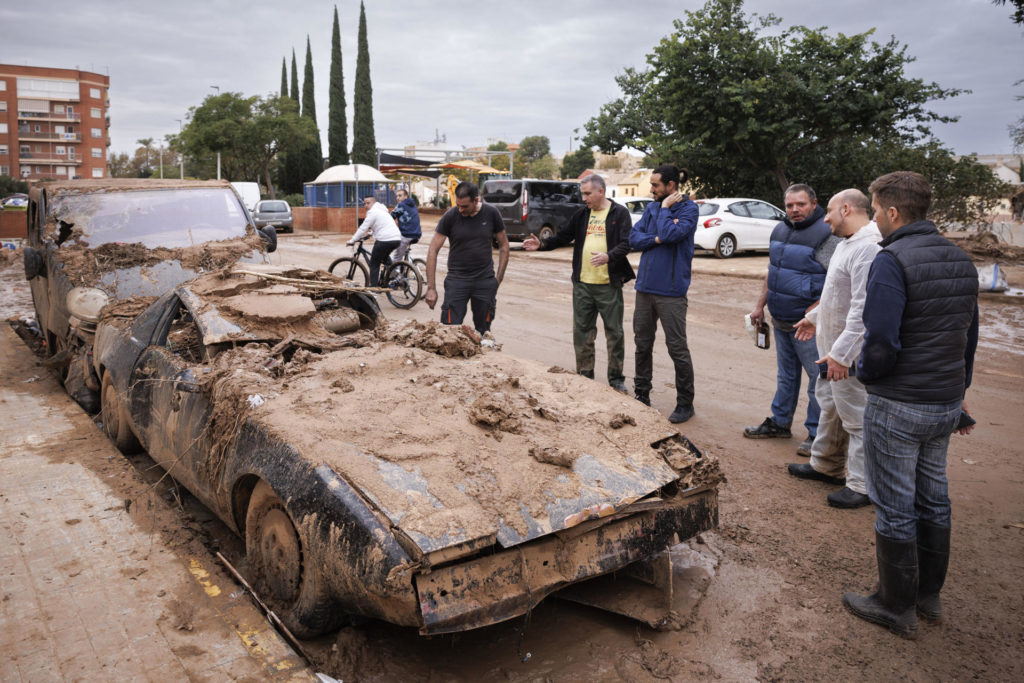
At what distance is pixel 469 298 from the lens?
728 centimetres

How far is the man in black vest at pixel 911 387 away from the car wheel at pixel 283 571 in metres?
2.42

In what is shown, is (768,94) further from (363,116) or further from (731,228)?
(363,116)

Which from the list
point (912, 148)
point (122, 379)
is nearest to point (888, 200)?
point (122, 379)

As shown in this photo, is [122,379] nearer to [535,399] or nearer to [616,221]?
[535,399]

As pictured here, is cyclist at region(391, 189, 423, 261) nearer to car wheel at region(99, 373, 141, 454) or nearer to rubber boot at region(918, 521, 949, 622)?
car wheel at region(99, 373, 141, 454)

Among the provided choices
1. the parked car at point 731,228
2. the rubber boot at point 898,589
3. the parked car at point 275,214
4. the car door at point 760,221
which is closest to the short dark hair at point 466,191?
the rubber boot at point 898,589

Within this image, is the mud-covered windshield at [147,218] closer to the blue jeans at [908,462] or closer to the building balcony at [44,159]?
the blue jeans at [908,462]

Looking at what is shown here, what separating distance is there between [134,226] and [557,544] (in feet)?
19.8

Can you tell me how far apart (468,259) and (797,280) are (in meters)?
2.87

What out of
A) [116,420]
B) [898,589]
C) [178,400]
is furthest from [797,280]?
[116,420]

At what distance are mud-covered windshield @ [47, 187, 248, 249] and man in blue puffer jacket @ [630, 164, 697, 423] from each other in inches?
156

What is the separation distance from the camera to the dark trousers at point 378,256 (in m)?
11.9

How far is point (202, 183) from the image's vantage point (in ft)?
26.9

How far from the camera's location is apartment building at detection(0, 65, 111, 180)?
291 feet
